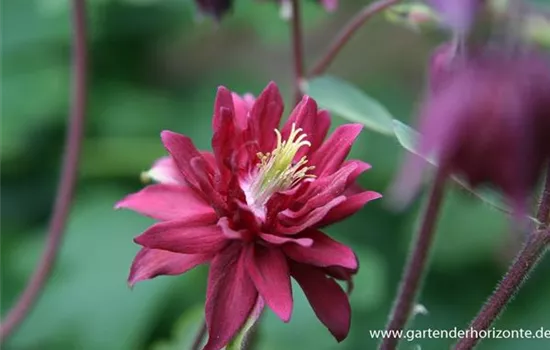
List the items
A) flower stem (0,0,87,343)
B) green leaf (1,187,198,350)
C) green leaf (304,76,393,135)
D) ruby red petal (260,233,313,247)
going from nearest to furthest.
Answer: ruby red petal (260,233,313,247) < green leaf (304,76,393,135) < flower stem (0,0,87,343) < green leaf (1,187,198,350)

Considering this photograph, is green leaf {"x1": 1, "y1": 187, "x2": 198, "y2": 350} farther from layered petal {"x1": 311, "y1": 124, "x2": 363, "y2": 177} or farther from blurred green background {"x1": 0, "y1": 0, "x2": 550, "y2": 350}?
layered petal {"x1": 311, "y1": 124, "x2": 363, "y2": 177}

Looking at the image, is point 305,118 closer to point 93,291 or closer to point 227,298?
point 227,298

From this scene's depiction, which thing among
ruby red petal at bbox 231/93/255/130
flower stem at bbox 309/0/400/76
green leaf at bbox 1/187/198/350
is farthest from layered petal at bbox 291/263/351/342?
green leaf at bbox 1/187/198/350

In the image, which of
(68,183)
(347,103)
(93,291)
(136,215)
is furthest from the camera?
(136,215)

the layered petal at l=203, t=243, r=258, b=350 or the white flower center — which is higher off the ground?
the white flower center

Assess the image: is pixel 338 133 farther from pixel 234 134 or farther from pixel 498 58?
pixel 498 58

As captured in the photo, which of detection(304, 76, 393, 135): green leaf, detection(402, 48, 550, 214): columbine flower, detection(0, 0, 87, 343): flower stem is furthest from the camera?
detection(0, 0, 87, 343): flower stem

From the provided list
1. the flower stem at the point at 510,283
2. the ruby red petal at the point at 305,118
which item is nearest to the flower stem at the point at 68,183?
the ruby red petal at the point at 305,118

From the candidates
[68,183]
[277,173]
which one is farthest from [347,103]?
[68,183]
